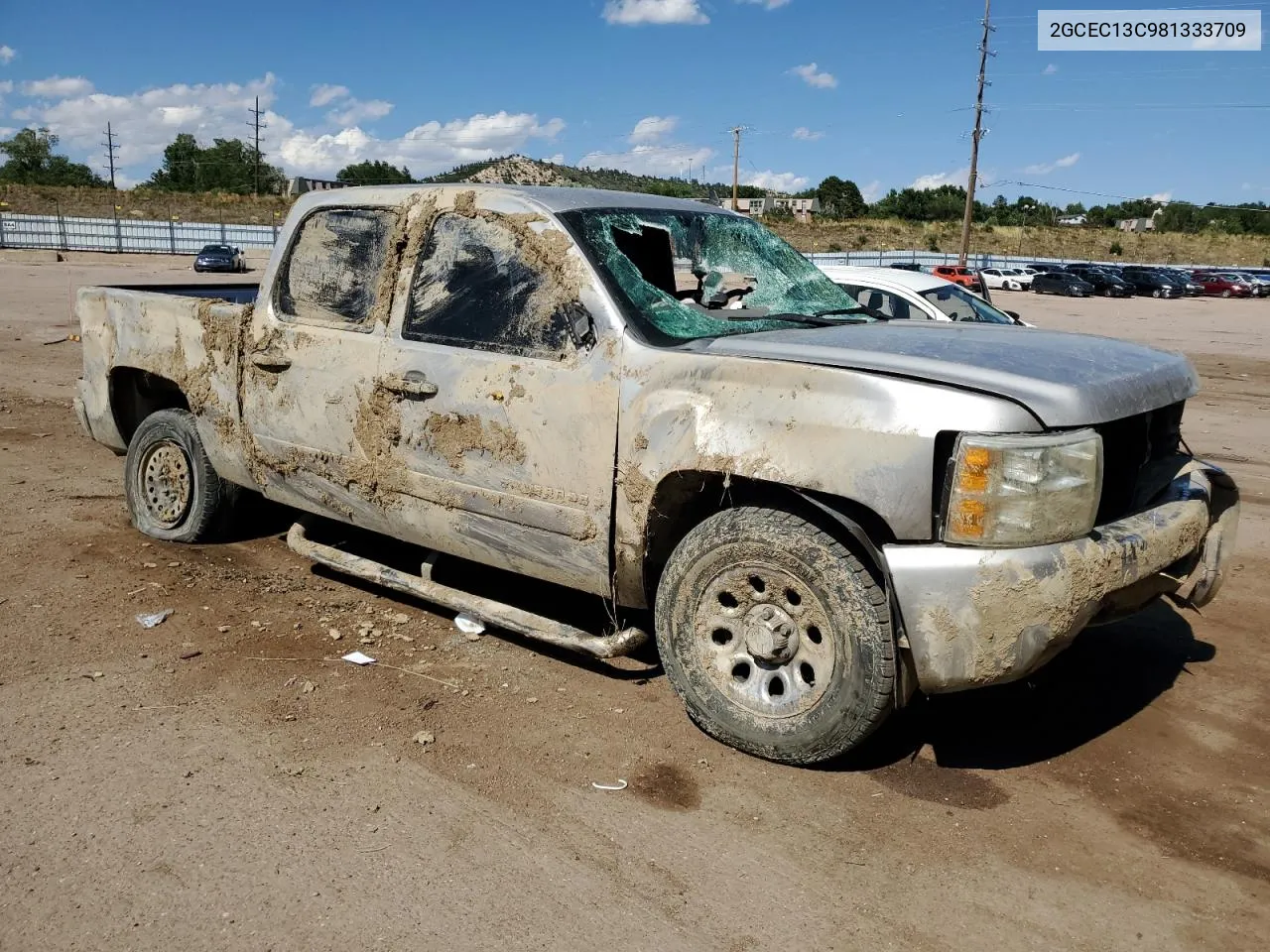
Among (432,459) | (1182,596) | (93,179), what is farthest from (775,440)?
(93,179)

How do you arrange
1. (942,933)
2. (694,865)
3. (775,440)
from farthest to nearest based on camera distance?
(775,440)
(694,865)
(942,933)

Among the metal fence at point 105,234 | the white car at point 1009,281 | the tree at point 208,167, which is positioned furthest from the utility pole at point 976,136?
the tree at point 208,167

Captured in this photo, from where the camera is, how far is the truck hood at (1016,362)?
3.18 m

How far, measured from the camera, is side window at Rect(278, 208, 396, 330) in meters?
4.66

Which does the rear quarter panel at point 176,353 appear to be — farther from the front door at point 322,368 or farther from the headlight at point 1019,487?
the headlight at point 1019,487

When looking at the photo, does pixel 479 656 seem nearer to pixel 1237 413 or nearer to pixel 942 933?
pixel 942 933

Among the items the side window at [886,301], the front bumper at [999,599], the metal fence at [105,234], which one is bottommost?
the front bumper at [999,599]

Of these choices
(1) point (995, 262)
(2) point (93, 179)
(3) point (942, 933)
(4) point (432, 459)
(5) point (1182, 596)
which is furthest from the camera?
(2) point (93, 179)

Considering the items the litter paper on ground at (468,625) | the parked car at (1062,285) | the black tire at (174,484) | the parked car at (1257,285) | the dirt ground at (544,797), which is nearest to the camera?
the dirt ground at (544,797)

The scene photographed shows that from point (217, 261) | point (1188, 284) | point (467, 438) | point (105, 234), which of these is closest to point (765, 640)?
point (467, 438)

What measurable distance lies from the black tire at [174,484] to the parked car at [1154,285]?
53.5 m

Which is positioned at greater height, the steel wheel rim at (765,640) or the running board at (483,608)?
the steel wheel rim at (765,640)

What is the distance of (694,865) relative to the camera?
120 inches

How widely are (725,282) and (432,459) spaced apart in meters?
1.45
